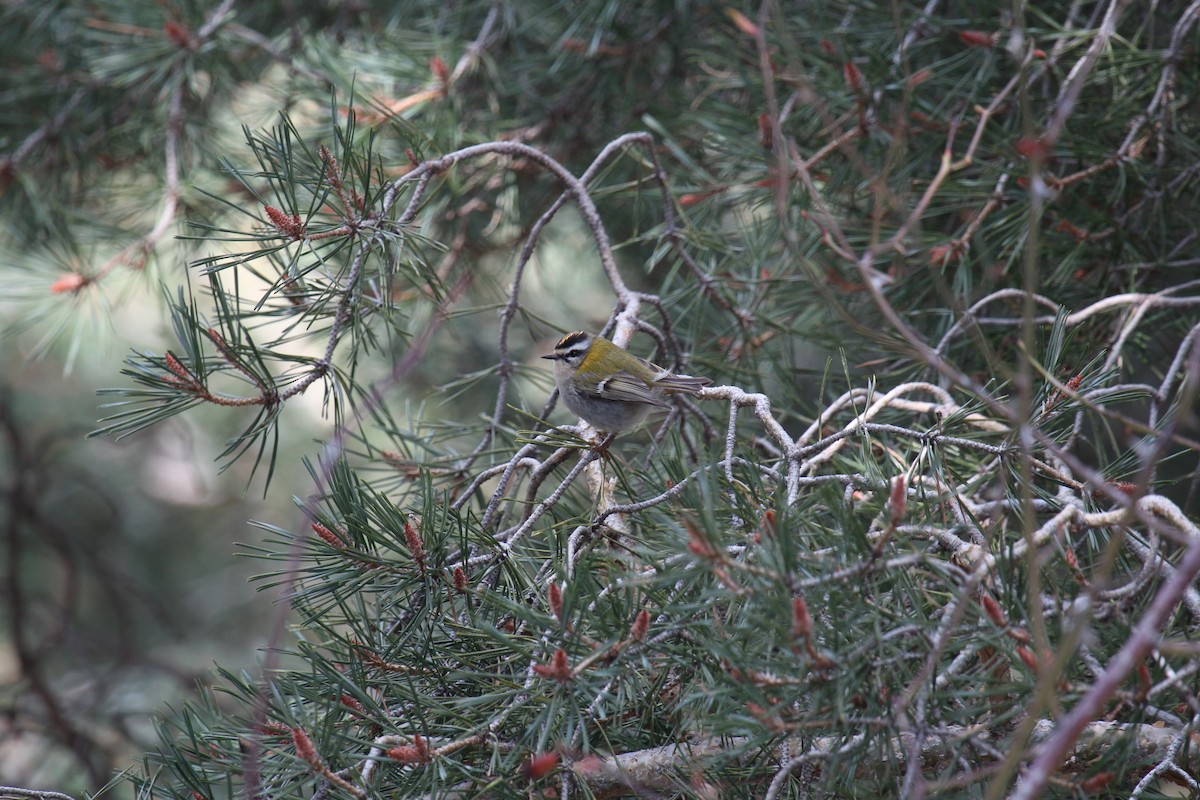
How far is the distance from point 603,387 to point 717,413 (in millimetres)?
350

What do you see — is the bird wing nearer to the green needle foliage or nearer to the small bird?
the small bird

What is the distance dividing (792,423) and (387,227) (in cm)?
127

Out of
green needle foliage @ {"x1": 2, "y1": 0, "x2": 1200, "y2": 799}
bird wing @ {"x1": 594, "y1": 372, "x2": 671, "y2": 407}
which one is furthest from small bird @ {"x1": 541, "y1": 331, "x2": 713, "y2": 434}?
green needle foliage @ {"x1": 2, "y1": 0, "x2": 1200, "y2": 799}

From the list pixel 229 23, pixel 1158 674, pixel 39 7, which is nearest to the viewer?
pixel 1158 674

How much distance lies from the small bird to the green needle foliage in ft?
0.53

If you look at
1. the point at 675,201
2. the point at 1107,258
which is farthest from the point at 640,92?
the point at 1107,258

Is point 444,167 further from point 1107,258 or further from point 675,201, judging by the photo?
point 1107,258

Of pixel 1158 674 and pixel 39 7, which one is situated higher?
pixel 39 7

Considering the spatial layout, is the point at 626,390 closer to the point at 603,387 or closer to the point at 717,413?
the point at 603,387

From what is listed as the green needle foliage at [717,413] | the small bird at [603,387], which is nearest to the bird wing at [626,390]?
the small bird at [603,387]

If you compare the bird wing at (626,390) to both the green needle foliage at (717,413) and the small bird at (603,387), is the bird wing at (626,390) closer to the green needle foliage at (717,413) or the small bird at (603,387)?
the small bird at (603,387)

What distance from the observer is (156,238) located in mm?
2285

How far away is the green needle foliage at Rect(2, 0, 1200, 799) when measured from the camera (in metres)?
0.92

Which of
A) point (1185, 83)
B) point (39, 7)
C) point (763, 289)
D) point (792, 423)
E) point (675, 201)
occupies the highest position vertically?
point (39, 7)
